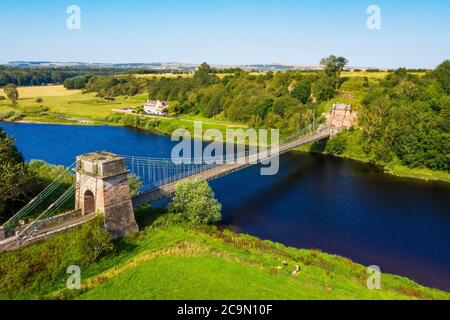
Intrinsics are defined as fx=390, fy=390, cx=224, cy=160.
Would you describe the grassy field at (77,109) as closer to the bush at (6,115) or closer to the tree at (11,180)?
the bush at (6,115)

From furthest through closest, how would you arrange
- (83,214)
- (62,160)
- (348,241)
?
(62,160) < (348,241) < (83,214)

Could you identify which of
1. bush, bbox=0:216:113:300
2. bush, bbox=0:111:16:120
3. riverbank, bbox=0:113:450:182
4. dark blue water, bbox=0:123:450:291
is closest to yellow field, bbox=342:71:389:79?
riverbank, bbox=0:113:450:182

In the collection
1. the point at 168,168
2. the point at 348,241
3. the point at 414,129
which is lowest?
the point at 348,241

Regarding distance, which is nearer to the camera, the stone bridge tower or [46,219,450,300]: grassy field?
[46,219,450,300]: grassy field

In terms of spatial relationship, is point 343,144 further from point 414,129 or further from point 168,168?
point 168,168

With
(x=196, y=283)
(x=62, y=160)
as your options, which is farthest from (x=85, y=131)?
(x=196, y=283)

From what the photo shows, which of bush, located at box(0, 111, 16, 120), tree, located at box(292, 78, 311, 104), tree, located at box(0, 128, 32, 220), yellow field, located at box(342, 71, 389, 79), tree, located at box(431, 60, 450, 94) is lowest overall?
tree, located at box(0, 128, 32, 220)

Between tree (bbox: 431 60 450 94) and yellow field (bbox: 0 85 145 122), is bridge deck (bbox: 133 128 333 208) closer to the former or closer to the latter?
tree (bbox: 431 60 450 94)
